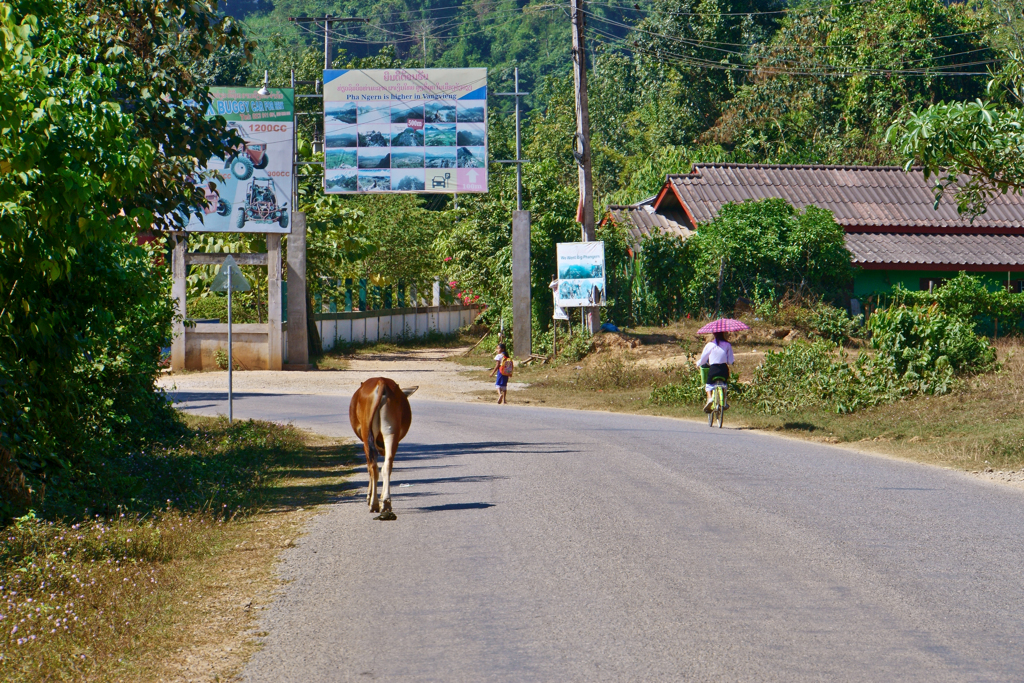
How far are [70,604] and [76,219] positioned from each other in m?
2.98

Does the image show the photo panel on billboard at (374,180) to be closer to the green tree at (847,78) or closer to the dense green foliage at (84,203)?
the dense green foliage at (84,203)

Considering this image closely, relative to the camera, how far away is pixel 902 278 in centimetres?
3359

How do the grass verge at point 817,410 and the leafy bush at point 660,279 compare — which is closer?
the grass verge at point 817,410

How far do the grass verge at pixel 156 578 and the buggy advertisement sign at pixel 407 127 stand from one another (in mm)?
20204

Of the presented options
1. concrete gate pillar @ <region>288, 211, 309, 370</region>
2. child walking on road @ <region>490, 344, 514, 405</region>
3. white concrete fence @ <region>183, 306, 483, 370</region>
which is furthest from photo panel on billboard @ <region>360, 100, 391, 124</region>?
child walking on road @ <region>490, 344, 514, 405</region>

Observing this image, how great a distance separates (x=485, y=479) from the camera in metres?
12.1

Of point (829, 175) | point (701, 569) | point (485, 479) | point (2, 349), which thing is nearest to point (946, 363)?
point (485, 479)

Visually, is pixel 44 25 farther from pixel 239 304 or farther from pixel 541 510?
pixel 239 304

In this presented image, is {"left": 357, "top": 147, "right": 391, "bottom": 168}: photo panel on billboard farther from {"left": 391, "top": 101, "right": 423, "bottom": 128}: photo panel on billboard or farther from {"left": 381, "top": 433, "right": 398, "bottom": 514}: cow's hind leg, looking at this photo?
{"left": 381, "top": 433, "right": 398, "bottom": 514}: cow's hind leg

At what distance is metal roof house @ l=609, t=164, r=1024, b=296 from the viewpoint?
→ 109ft

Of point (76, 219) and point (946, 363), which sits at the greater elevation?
point (76, 219)

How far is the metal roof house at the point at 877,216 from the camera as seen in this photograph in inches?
1307

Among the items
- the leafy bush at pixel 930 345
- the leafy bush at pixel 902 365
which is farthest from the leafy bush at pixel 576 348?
the leafy bush at pixel 930 345

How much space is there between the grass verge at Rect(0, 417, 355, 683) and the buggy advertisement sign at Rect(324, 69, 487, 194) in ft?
66.3
